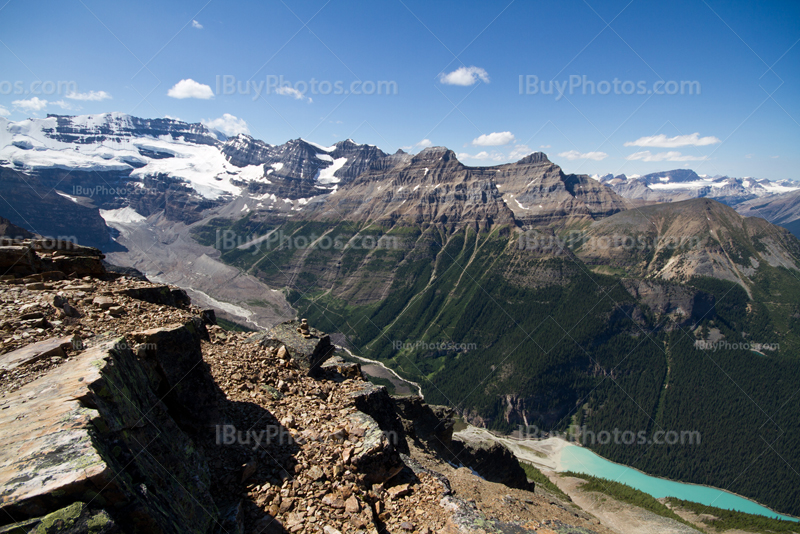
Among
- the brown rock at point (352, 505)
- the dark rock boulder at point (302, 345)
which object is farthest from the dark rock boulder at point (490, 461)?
the brown rock at point (352, 505)

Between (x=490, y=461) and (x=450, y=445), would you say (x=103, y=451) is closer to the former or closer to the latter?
(x=450, y=445)

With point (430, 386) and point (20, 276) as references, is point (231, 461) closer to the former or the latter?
point (20, 276)

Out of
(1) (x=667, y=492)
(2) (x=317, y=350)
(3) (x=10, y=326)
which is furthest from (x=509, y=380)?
(3) (x=10, y=326)

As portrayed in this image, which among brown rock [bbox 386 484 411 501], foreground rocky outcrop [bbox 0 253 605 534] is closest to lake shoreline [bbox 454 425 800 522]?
brown rock [bbox 386 484 411 501]

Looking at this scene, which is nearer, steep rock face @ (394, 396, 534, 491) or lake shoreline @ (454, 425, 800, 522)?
steep rock face @ (394, 396, 534, 491)

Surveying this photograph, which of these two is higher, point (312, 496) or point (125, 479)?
point (125, 479)

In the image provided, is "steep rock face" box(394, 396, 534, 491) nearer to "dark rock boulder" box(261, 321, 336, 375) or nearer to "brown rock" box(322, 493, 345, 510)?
"dark rock boulder" box(261, 321, 336, 375)

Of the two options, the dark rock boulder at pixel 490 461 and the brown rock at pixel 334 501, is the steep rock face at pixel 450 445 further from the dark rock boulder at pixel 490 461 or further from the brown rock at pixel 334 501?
the brown rock at pixel 334 501
